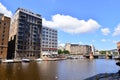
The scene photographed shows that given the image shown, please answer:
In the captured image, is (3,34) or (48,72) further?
(3,34)

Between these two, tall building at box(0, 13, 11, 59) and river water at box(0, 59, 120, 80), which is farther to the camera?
tall building at box(0, 13, 11, 59)

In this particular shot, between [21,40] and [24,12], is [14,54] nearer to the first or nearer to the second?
[21,40]

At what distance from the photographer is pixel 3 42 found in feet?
481

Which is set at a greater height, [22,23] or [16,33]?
[22,23]

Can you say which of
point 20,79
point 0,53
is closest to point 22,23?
point 0,53

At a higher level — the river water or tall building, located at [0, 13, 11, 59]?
tall building, located at [0, 13, 11, 59]

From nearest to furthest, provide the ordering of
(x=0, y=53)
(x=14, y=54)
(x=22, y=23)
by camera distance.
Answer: (x=0, y=53)
(x=14, y=54)
(x=22, y=23)

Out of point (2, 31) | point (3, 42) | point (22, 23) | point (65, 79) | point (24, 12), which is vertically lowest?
point (65, 79)

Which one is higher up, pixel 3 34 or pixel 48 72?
pixel 3 34

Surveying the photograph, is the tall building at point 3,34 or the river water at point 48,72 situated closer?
the river water at point 48,72

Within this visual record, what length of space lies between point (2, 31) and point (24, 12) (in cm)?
6026

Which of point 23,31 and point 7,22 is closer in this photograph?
point 7,22

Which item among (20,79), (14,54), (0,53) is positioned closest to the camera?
(20,79)

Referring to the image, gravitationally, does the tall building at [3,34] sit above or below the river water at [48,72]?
above
